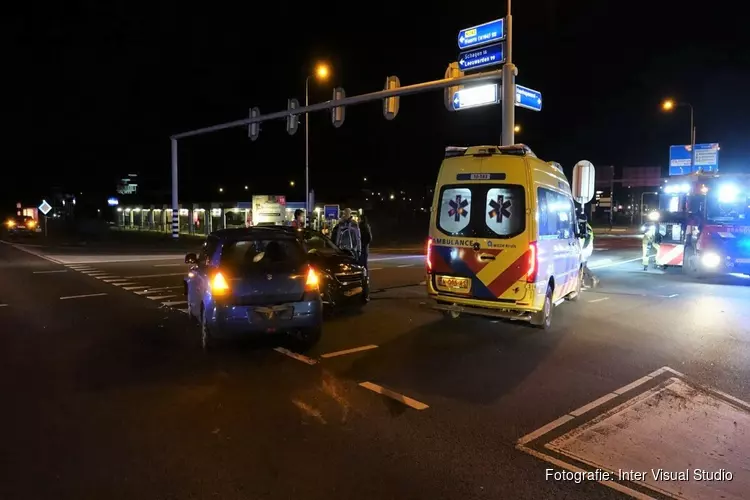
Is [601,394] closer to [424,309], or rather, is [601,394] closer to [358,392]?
[358,392]

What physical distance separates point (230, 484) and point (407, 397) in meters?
2.37

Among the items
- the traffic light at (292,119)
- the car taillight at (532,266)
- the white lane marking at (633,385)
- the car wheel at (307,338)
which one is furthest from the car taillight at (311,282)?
the traffic light at (292,119)

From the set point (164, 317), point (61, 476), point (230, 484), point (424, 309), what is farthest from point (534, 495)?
point (164, 317)

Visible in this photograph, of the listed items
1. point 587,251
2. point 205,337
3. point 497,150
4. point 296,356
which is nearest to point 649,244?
point 587,251

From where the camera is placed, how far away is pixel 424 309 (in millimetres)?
11461

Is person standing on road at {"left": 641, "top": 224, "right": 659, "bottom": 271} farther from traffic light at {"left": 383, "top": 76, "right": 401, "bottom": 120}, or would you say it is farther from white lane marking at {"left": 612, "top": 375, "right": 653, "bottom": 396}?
white lane marking at {"left": 612, "top": 375, "right": 653, "bottom": 396}

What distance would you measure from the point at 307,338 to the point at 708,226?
13443 millimetres

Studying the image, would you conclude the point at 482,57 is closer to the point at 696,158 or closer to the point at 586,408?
the point at 586,408

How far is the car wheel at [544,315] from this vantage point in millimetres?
9047

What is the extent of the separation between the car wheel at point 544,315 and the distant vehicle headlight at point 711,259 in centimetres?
956

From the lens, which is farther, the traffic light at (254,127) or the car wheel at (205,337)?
the traffic light at (254,127)

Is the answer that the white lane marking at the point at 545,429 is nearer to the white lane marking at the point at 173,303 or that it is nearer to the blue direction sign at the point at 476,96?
the white lane marking at the point at 173,303

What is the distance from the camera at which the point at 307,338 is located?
8.55 m

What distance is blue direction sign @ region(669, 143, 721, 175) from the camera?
128 feet
